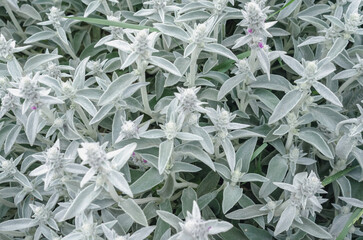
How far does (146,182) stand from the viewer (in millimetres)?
2068

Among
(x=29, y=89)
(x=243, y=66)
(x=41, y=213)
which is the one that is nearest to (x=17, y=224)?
(x=41, y=213)

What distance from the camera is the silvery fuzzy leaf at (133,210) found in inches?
73.4


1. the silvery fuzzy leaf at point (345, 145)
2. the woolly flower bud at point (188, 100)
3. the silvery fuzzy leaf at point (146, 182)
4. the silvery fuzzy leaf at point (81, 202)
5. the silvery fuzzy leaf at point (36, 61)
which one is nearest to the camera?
the silvery fuzzy leaf at point (81, 202)

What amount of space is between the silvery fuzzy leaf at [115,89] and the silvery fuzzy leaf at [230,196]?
779 mm

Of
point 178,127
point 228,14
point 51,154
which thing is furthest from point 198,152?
point 228,14

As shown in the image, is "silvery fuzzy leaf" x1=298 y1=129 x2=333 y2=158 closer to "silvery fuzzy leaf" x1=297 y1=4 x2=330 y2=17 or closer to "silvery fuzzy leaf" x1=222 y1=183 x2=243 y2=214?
"silvery fuzzy leaf" x1=222 y1=183 x2=243 y2=214

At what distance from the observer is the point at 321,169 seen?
2680 millimetres

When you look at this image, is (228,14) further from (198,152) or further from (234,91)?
(198,152)

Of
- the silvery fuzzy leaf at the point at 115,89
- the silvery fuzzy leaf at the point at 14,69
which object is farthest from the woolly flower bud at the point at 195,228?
the silvery fuzzy leaf at the point at 14,69

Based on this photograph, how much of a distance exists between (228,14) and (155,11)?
1.55 ft

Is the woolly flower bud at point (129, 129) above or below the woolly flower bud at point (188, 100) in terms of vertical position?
below

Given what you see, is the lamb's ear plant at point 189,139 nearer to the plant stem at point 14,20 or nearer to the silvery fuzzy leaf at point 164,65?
the silvery fuzzy leaf at point 164,65

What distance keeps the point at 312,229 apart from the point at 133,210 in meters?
0.95

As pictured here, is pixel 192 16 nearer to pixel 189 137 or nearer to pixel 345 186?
pixel 189 137
